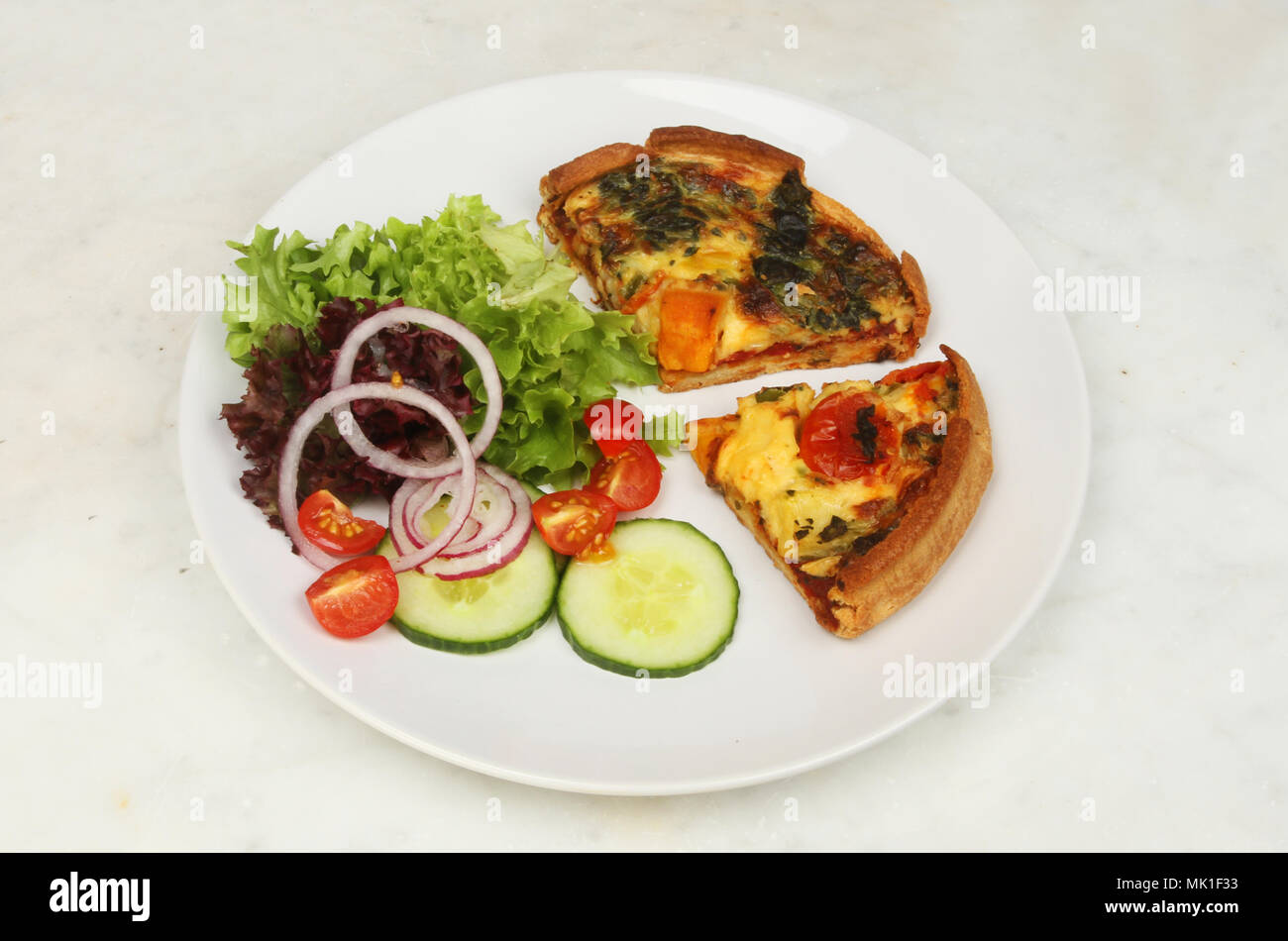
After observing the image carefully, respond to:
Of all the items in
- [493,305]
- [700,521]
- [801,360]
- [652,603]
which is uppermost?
[493,305]

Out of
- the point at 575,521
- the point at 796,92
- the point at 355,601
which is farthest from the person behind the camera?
the point at 796,92

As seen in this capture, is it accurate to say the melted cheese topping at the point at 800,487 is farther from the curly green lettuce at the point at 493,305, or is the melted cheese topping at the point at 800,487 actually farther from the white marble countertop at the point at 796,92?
the white marble countertop at the point at 796,92

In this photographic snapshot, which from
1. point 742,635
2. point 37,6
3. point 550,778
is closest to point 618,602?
point 742,635

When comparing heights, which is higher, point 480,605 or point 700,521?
point 700,521

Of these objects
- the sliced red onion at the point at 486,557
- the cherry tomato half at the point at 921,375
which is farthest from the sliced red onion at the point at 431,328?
the cherry tomato half at the point at 921,375

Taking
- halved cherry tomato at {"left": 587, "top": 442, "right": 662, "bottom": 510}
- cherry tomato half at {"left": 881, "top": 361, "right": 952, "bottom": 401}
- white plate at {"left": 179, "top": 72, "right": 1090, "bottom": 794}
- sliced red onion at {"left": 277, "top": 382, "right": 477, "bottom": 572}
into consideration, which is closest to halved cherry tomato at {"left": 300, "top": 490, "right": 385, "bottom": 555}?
sliced red onion at {"left": 277, "top": 382, "right": 477, "bottom": 572}

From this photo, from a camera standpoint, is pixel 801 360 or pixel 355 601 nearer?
pixel 355 601

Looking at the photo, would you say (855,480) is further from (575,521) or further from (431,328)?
(431,328)

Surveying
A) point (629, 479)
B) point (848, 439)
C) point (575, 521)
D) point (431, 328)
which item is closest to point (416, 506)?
point (575, 521)
